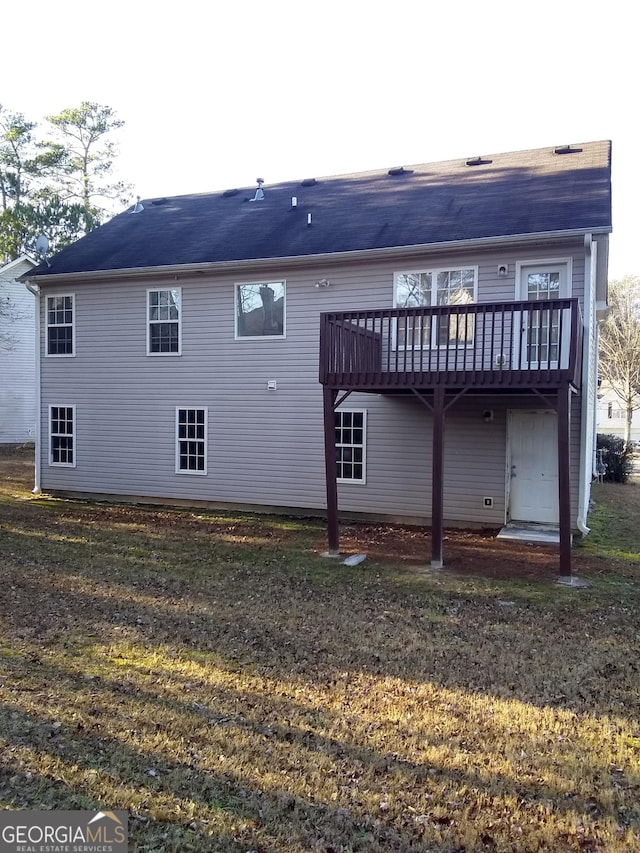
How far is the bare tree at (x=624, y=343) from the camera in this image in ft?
96.4

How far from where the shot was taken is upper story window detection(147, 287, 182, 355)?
47.2ft

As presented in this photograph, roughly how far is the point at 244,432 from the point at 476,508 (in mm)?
4921

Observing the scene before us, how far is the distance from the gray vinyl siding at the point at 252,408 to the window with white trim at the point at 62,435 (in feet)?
0.61

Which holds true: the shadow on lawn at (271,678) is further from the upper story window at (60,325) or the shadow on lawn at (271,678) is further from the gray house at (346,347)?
the upper story window at (60,325)

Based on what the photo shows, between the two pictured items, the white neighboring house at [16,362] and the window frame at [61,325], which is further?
the white neighboring house at [16,362]

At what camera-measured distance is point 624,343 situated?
97.7ft

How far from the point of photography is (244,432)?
1377 centimetres

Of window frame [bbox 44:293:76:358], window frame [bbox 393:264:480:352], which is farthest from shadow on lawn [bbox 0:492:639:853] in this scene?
window frame [bbox 44:293:76:358]

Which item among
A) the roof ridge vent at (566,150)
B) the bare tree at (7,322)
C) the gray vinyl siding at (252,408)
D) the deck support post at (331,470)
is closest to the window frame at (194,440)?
the gray vinyl siding at (252,408)

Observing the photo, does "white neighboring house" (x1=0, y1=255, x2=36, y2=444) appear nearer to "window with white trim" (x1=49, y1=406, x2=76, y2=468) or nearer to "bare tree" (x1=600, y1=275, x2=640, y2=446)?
"window with white trim" (x1=49, y1=406, x2=76, y2=468)

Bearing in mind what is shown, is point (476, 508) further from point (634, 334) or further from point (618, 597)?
point (634, 334)

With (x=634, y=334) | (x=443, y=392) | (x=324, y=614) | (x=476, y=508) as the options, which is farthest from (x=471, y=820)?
(x=634, y=334)

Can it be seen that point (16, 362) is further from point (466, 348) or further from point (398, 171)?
point (466, 348)

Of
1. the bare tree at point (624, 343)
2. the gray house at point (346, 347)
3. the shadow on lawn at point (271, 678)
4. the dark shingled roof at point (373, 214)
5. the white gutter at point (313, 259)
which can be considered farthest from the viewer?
the bare tree at point (624, 343)
